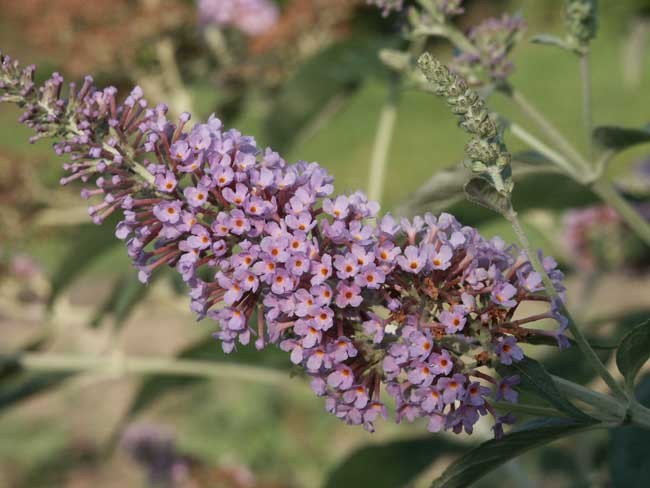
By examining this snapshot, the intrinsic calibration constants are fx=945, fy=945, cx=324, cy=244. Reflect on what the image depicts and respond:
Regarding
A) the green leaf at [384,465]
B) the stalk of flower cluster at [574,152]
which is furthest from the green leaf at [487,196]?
the green leaf at [384,465]

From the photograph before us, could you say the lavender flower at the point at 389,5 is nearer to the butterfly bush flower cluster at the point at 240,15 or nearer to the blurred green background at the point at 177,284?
the blurred green background at the point at 177,284

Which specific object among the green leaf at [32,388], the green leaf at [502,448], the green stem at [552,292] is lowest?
the green leaf at [502,448]

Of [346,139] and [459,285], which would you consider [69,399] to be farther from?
[346,139]

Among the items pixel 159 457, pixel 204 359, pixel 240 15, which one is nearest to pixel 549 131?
pixel 204 359

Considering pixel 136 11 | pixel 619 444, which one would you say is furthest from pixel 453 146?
pixel 619 444

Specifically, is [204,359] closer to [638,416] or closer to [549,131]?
[549,131]

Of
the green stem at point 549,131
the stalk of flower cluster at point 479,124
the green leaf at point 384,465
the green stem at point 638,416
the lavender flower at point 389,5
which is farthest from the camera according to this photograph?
the green leaf at point 384,465
